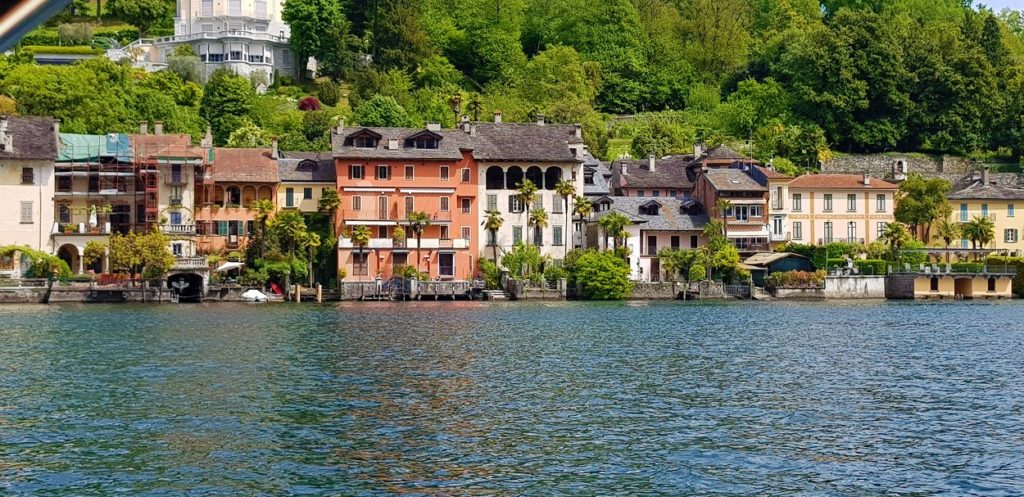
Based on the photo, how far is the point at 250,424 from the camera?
2706cm

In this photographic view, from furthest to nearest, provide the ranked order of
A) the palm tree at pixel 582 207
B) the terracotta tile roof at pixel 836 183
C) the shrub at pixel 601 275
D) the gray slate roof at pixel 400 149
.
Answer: the terracotta tile roof at pixel 836 183 < the palm tree at pixel 582 207 < the gray slate roof at pixel 400 149 < the shrub at pixel 601 275

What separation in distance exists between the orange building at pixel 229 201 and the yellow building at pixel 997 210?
52876mm

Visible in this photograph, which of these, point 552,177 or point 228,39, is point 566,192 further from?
point 228,39

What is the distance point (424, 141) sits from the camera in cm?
8612

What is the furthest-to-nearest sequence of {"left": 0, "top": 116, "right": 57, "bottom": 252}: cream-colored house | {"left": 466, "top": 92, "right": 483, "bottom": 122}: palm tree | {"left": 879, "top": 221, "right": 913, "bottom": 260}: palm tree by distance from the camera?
{"left": 466, "top": 92, "right": 483, "bottom": 122}: palm tree → {"left": 879, "top": 221, "right": 913, "bottom": 260}: palm tree → {"left": 0, "top": 116, "right": 57, "bottom": 252}: cream-colored house

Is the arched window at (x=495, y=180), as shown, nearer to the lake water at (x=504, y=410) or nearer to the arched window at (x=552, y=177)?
the arched window at (x=552, y=177)

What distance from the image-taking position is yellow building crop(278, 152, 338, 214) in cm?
8519

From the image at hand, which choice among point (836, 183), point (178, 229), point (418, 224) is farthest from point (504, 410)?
point (836, 183)

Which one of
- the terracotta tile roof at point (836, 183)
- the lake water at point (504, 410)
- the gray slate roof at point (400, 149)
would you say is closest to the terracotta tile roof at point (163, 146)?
the gray slate roof at point (400, 149)

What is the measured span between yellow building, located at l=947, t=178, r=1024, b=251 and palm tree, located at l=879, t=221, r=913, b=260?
634 cm

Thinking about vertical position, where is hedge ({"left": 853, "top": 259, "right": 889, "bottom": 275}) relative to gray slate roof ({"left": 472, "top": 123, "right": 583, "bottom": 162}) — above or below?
below

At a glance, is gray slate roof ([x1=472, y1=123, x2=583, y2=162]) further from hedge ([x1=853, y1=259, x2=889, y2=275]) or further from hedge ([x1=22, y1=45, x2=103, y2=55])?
hedge ([x1=22, y1=45, x2=103, y2=55])

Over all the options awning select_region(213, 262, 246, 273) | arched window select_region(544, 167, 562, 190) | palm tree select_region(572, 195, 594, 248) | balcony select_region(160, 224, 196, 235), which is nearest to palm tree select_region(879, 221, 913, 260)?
palm tree select_region(572, 195, 594, 248)

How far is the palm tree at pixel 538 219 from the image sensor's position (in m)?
85.6
